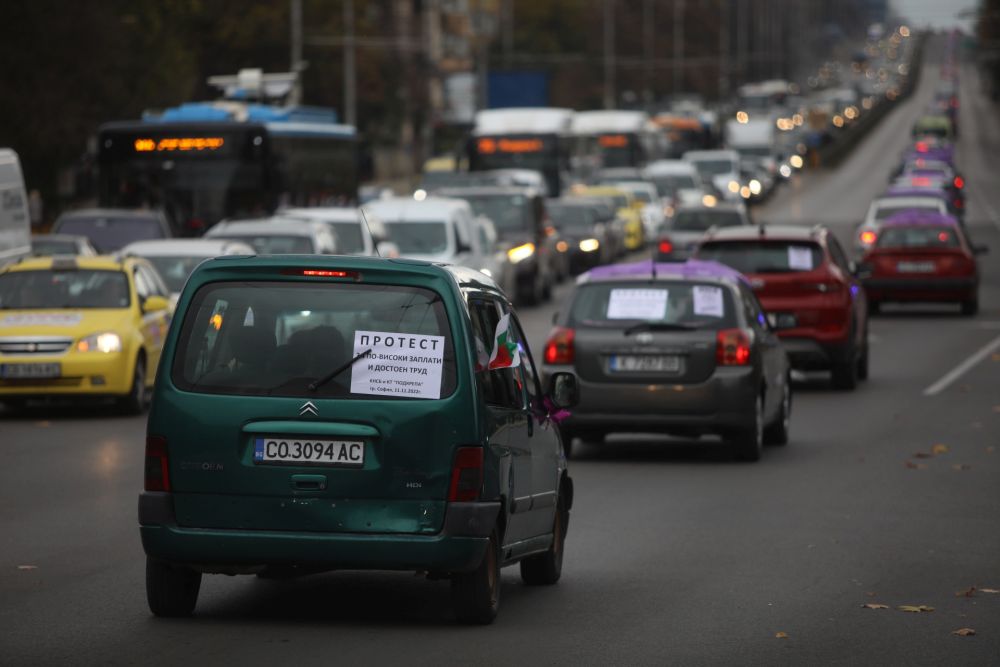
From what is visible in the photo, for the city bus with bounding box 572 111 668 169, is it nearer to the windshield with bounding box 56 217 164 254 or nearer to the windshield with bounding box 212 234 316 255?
the windshield with bounding box 56 217 164 254

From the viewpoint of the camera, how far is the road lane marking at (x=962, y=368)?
24703 mm

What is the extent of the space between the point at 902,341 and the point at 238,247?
10.4m

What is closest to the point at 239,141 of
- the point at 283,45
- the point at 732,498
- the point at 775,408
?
the point at 775,408

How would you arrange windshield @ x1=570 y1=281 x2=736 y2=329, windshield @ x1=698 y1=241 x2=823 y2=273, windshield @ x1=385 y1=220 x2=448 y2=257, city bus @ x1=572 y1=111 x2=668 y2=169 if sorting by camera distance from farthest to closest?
1. city bus @ x1=572 y1=111 x2=668 y2=169
2. windshield @ x1=385 y1=220 x2=448 y2=257
3. windshield @ x1=698 y1=241 x2=823 y2=273
4. windshield @ x1=570 y1=281 x2=736 y2=329

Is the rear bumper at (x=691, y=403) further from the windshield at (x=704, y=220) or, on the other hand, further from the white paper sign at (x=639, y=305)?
the windshield at (x=704, y=220)

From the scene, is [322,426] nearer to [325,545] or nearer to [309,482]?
[309,482]

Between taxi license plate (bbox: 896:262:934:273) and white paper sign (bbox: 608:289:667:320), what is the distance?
64.4 ft

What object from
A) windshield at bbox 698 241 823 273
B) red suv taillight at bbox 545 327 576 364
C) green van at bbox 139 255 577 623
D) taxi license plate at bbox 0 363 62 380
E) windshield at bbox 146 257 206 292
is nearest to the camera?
green van at bbox 139 255 577 623

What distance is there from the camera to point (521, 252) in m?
39.2

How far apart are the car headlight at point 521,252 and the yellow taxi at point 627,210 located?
1717cm

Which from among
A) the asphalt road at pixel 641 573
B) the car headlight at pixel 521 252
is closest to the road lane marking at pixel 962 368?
the asphalt road at pixel 641 573

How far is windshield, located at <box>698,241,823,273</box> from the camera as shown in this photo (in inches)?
928

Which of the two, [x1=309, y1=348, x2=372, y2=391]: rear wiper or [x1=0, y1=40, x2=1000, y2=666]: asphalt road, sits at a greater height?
[x1=309, y1=348, x2=372, y2=391]: rear wiper

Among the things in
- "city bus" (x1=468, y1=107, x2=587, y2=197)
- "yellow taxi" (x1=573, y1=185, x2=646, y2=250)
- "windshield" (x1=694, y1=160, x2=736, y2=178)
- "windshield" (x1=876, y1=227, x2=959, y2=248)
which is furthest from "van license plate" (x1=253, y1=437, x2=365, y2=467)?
"windshield" (x1=694, y1=160, x2=736, y2=178)
